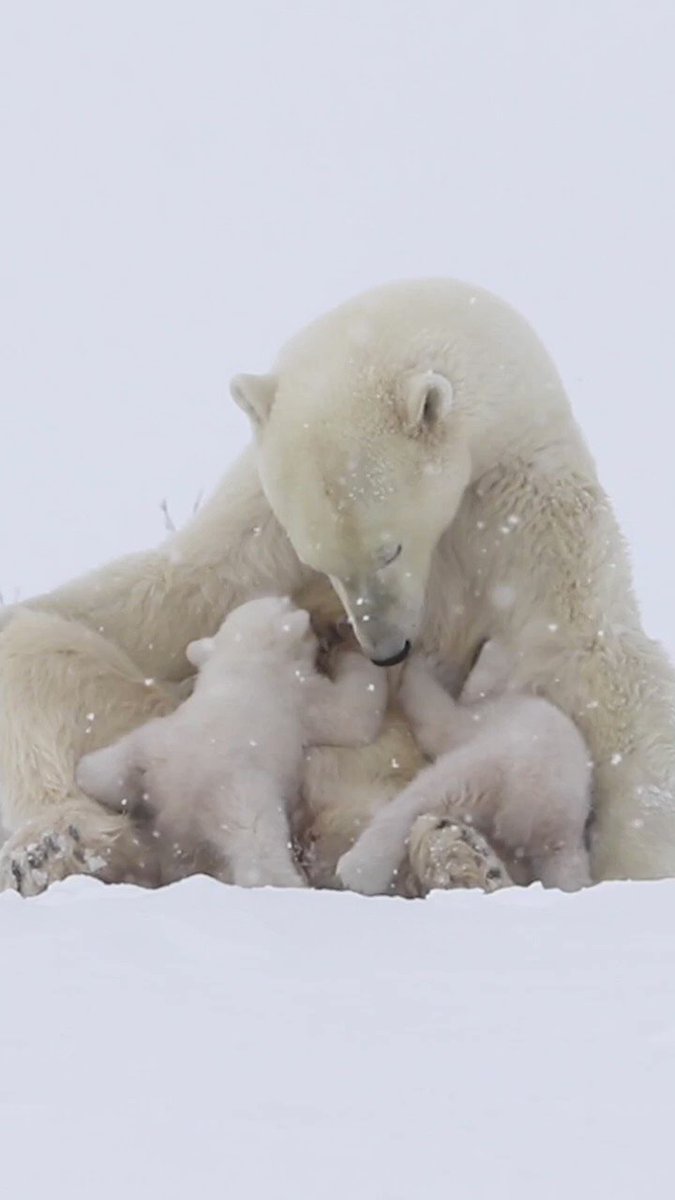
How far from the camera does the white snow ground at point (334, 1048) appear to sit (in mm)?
1847

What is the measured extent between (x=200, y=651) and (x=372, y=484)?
66 cm

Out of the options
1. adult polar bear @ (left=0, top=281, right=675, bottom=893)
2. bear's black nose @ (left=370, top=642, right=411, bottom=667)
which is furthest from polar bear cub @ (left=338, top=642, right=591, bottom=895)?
bear's black nose @ (left=370, top=642, right=411, bottom=667)

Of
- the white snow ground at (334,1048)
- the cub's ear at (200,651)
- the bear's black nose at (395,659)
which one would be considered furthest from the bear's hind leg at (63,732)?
the white snow ground at (334,1048)

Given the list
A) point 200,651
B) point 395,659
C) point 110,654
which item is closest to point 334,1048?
point 395,659

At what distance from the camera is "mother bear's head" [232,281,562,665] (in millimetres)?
4750

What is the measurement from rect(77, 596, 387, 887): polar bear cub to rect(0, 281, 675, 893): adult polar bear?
0.31ft

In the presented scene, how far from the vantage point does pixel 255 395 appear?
16.2ft

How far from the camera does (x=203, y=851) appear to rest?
452cm

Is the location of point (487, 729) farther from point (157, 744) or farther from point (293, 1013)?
point (293, 1013)

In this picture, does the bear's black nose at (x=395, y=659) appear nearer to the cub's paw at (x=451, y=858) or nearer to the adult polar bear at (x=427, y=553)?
the adult polar bear at (x=427, y=553)

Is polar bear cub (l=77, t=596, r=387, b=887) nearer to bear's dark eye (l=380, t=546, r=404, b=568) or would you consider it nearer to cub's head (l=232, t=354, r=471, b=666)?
cub's head (l=232, t=354, r=471, b=666)

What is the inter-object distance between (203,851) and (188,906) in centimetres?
149

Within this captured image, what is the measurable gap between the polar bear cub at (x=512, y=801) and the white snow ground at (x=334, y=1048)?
114 cm

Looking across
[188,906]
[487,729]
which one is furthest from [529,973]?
[487,729]
